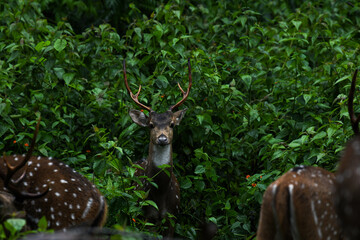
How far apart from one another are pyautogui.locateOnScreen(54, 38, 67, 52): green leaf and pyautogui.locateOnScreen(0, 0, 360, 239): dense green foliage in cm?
2

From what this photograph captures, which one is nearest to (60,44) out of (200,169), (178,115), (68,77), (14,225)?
(68,77)

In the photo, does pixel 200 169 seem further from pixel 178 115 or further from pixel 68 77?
pixel 68 77

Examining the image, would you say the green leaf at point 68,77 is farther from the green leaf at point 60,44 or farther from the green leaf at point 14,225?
the green leaf at point 14,225

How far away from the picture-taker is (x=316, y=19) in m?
9.18

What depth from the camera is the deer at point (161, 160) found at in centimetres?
704

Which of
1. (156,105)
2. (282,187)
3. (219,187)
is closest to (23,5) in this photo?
(156,105)

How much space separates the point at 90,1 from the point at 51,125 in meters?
4.53

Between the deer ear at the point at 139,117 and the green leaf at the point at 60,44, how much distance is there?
3.74ft

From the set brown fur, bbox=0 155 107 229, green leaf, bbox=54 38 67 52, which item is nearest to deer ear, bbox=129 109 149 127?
green leaf, bbox=54 38 67 52

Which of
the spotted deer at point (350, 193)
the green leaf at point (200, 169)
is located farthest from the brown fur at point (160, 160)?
the spotted deer at point (350, 193)

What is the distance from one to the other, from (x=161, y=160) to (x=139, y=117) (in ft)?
1.99

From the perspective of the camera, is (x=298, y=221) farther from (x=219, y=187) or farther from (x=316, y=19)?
(x=316, y=19)

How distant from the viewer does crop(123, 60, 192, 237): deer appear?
23.1 feet

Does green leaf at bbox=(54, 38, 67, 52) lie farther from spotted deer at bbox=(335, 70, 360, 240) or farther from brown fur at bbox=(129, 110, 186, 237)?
spotted deer at bbox=(335, 70, 360, 240)
